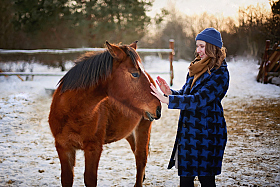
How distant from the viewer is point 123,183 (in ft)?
9.91

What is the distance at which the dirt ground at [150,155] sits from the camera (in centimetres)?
307

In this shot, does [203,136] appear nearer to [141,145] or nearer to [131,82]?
[131,82]

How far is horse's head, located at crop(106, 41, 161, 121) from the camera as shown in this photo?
186 cm

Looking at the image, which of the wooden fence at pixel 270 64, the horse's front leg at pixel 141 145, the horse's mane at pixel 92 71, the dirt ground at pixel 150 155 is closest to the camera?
the horse's mane at pixel 92 71

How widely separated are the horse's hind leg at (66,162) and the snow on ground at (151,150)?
87 centimetres

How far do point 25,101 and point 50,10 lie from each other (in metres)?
10.1

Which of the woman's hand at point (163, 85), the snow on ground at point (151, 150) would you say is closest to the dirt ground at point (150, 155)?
the snow on ground at point (151, 150)

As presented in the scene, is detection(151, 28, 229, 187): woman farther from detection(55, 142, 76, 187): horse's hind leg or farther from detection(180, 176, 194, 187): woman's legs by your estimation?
detection(55, 142, 76, 187): horse's hind leg

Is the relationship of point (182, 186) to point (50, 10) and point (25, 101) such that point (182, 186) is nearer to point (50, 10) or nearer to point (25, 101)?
point (25, 101)

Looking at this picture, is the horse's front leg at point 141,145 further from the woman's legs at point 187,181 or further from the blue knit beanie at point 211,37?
the blue knit beanie at point 211,37

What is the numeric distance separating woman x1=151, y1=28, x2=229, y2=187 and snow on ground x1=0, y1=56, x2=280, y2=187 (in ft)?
3.92

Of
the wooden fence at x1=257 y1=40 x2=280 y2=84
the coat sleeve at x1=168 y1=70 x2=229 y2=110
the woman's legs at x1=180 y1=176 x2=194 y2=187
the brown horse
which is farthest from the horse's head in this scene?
the wooden fence at x1=257 y1=40 x2=280 y2=84

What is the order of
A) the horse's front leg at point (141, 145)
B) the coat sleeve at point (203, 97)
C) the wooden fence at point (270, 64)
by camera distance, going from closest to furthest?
the coat sleeve at point (203, 97)
the horse's front leg at point (141, 145)
the wooden fence at point (270, 64)

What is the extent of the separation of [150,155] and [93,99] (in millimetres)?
2313
